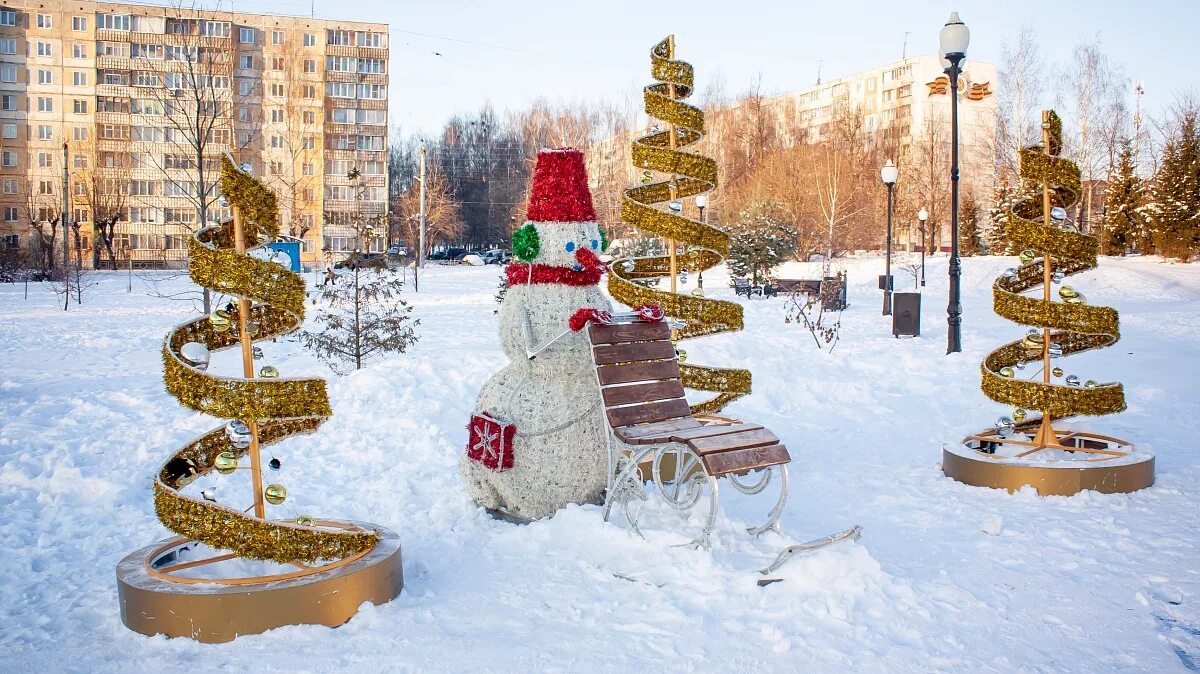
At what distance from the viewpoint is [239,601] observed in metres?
4.34

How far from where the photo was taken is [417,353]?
13844 mm

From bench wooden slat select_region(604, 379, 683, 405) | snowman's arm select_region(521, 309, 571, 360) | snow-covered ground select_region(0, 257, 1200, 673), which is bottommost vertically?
snow-covered ground select_region(0, 257, 1200, 673)

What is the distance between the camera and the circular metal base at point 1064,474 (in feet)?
23.3

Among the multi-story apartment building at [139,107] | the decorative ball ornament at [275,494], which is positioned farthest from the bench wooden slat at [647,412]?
the multi-story apartment building at [139,107]

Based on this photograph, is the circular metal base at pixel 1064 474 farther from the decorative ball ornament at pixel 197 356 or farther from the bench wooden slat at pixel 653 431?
the decorative ball ornament at pixel 197 356

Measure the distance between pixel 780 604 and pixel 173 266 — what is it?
5917 cm

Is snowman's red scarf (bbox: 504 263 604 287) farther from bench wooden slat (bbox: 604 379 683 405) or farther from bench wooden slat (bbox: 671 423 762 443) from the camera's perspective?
bench wooden slat (bbox: 671 423 762 443)

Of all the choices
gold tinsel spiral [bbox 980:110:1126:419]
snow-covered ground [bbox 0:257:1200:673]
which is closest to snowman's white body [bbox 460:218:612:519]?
snow-covered ground [bbox 0:257:1200:673]

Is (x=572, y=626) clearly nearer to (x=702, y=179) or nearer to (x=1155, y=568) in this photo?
(x=1155, y=568)

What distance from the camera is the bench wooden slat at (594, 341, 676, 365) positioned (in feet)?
21.1

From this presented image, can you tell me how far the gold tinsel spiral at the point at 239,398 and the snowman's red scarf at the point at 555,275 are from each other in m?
1.98

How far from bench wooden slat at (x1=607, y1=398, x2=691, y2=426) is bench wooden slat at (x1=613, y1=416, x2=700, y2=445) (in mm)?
57

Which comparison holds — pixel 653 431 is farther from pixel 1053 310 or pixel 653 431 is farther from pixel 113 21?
pixel 113 21

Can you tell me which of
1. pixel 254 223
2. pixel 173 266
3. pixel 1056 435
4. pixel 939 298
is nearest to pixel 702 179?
pixel 1056 435
